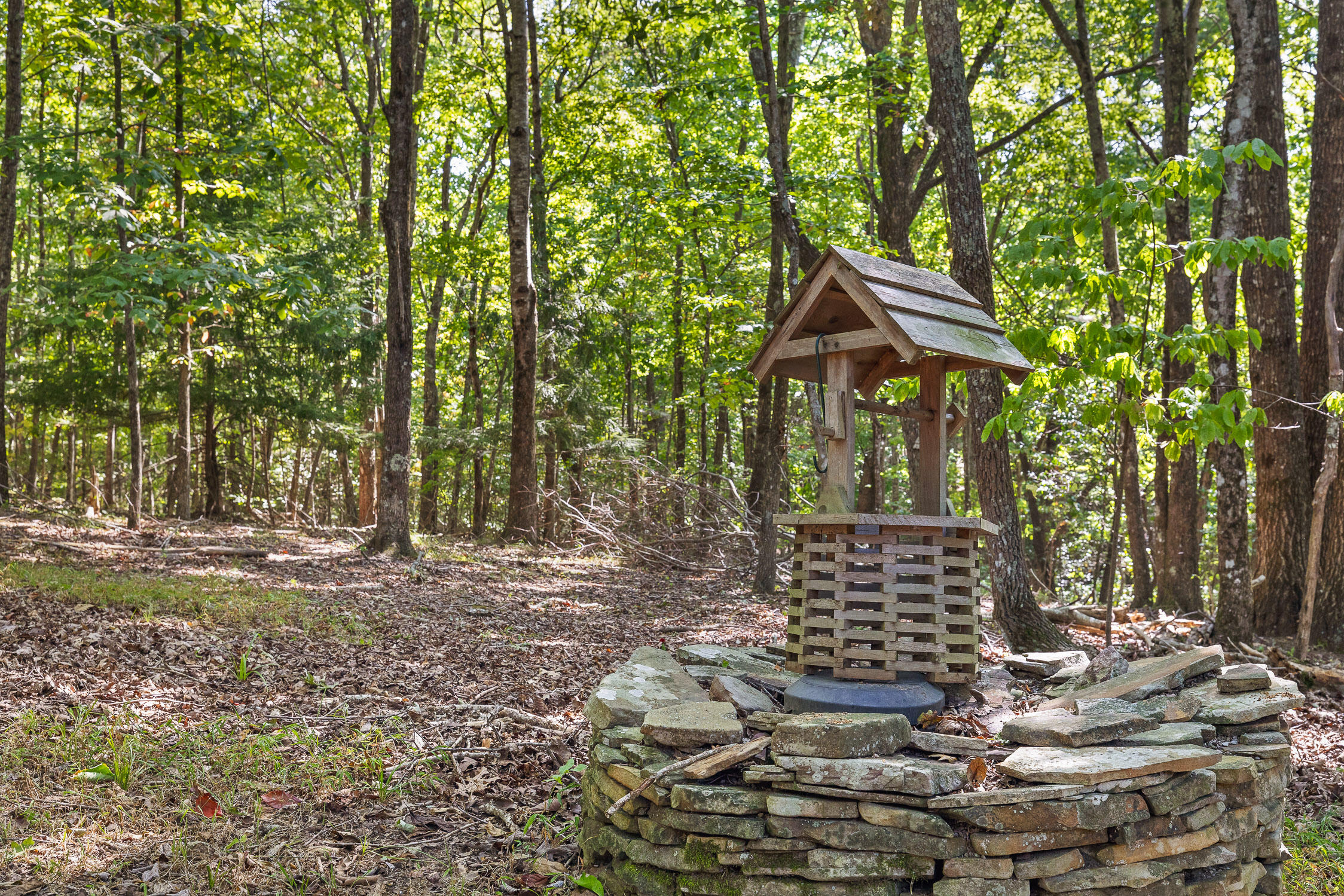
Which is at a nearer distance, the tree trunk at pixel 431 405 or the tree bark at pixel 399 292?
the tree bark at pixel 399 292

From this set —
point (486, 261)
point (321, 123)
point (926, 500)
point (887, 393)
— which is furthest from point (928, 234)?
point (926, 500)

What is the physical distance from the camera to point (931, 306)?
13.5 feet

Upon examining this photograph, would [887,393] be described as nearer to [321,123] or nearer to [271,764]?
[271,764]

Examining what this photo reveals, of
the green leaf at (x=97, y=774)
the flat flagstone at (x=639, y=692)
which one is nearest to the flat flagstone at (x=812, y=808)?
the flat flagstone at (x=639, y=692)

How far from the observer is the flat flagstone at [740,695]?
3795 millimetres

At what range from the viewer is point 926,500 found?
4.46 m

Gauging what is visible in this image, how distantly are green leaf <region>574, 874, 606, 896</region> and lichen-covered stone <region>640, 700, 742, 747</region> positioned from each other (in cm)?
56

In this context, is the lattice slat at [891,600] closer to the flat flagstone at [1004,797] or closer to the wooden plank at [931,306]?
the wooden plank at [931,306]

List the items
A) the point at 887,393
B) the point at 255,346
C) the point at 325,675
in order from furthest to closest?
the point at 255,346 → the point at 887,393 → the point at 325,675

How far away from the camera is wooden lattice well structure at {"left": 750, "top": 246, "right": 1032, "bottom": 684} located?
391 cm

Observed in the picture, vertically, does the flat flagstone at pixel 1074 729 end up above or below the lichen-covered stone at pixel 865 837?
above

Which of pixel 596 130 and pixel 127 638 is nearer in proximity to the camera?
pixel 127 638

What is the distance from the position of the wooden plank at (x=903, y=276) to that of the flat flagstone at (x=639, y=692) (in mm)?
2158

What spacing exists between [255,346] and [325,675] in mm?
11736
